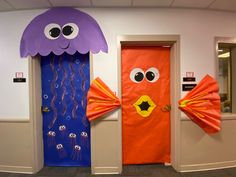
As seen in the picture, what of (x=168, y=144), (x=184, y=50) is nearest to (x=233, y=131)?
(x=168, y=144)

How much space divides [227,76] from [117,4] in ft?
7.28

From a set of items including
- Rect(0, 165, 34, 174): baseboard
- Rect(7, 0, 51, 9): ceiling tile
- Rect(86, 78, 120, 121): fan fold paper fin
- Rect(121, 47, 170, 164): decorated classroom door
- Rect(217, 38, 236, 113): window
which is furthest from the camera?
Rect(217, 38, 236, 113): window

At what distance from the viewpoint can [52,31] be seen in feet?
9.70

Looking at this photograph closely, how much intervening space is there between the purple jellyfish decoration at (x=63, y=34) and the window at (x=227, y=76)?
202 cm

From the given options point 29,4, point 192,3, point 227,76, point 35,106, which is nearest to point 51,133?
point 35,106

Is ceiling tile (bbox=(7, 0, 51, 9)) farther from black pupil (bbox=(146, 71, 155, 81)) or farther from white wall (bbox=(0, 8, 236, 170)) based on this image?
black pupil (bbox=(146, 71, 155, 81))

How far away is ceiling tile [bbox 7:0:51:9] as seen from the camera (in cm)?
275

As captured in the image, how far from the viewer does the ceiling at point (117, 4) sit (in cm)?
279

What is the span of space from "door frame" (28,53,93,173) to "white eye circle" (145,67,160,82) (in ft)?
3.02

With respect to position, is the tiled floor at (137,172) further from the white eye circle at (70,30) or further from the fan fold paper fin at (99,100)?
the white eye circle at (70,30)

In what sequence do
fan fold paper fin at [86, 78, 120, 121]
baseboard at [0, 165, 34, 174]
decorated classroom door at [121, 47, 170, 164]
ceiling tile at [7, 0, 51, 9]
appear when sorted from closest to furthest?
ceiling tile at [7, 0, 51, 9], fan fold paper fin at [86, 78, 120, 121], baseboard at [0, 165, 34, 174], decorated classroom door at [121, 47, 170, 164]

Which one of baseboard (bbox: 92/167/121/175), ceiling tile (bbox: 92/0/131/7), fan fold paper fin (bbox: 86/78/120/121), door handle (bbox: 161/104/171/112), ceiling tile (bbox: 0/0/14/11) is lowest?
baseboard (bbox: 92/167/121/175)

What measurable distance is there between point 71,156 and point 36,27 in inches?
82.7

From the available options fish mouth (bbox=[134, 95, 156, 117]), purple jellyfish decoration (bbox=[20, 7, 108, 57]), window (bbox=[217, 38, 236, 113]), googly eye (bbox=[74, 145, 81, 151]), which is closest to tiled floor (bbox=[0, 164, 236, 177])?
googly eye (bbox=[74, 145, 81, 151])
